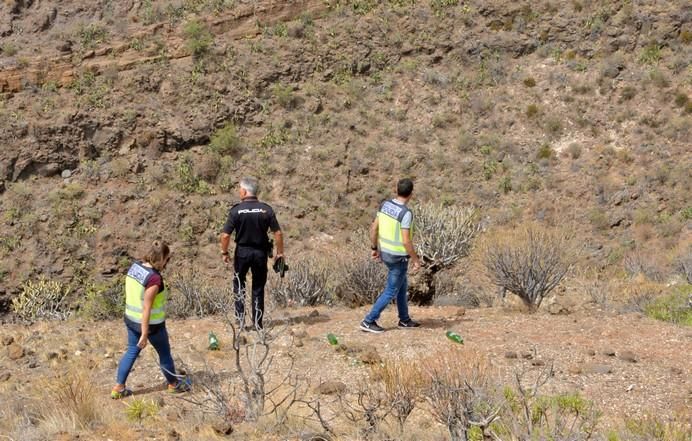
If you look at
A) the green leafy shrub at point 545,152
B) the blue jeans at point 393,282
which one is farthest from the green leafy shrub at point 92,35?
the blue jeans at point 393,282

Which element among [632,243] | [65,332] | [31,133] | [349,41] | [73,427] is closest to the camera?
[73,427]

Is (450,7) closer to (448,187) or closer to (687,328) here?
(448,187)

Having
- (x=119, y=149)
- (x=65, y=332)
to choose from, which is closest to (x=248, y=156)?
(x=119, y=149)

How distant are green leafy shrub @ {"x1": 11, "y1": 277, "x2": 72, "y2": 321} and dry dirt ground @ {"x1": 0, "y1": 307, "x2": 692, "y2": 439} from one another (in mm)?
7828

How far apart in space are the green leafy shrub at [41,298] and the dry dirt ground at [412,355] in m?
7.83

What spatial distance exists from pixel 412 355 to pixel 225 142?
15.4 metres

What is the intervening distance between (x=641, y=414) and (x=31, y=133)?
18365 mm

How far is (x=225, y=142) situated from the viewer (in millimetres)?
21172

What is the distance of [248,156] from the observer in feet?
69.9

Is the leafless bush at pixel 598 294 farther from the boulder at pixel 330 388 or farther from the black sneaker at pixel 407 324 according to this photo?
the boulder at pixel 330 388

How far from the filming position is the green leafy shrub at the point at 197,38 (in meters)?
22.8

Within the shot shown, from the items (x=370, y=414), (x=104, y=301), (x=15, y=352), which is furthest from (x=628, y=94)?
(x=370, y=414)

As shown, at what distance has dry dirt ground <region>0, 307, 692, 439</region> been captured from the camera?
219 inches

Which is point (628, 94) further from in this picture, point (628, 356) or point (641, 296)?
point (628, 356)
